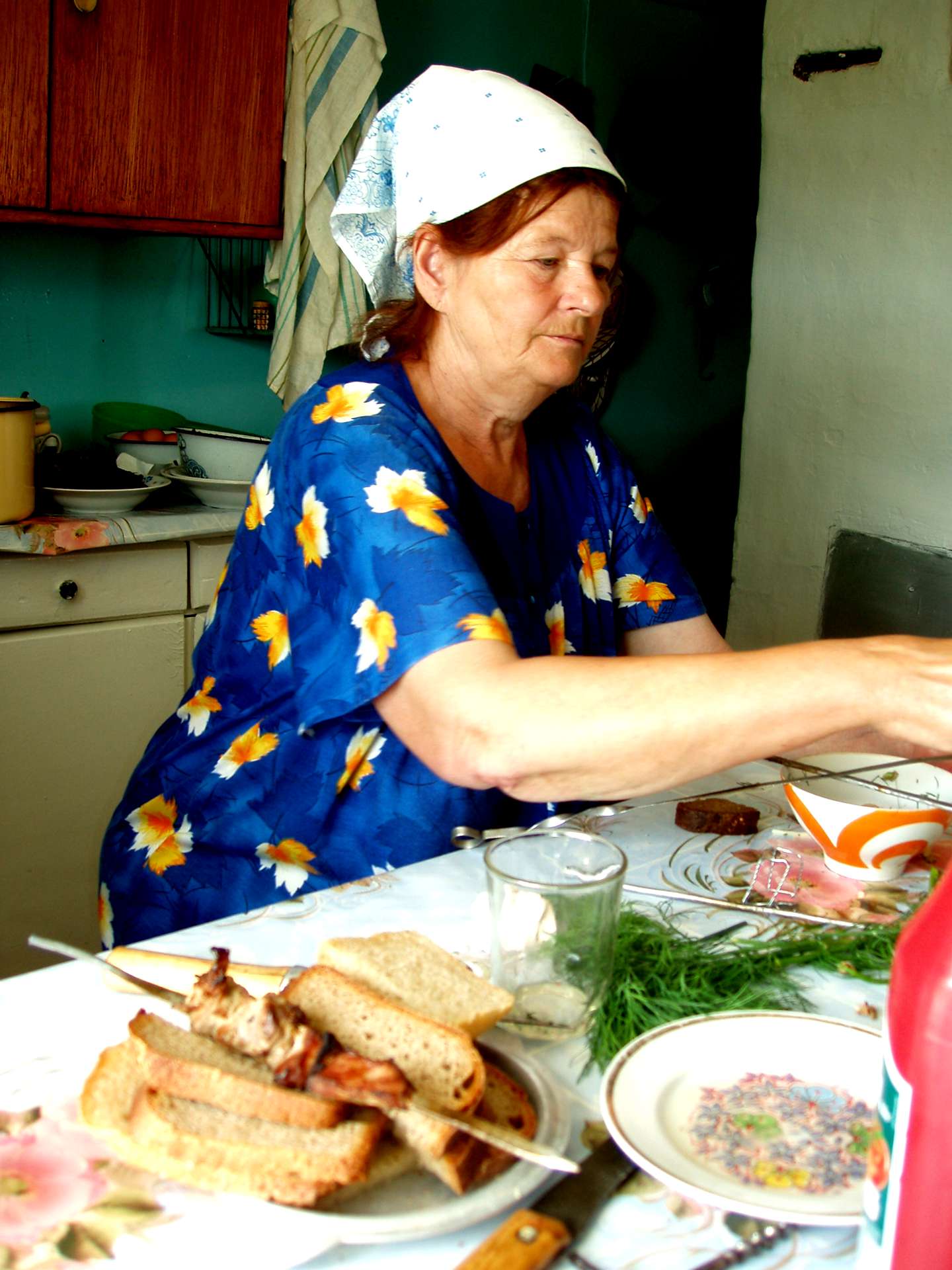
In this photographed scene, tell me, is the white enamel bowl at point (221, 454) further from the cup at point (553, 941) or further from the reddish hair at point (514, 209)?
the cup at point (553, 941)

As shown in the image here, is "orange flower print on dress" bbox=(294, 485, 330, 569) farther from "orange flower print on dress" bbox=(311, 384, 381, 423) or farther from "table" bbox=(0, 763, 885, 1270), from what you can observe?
"table" bbox=(0, 763, 885, 1270)

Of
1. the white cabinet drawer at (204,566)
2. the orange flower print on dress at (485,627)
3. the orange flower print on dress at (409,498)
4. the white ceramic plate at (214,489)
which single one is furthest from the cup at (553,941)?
the white ceramic plate at (214,489)

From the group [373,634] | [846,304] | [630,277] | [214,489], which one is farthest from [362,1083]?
[630,277]

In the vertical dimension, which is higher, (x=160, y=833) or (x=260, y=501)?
(x=260, y=501)

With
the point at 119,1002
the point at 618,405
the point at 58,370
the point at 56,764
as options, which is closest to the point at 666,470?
the point at 618,405

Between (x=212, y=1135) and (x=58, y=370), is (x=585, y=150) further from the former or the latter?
(x=58, y=370)

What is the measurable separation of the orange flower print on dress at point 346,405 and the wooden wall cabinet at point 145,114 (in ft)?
4.37

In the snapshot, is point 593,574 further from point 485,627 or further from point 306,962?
point 306,962

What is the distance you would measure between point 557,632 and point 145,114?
1562mm

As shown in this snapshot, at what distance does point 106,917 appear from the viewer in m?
1.43

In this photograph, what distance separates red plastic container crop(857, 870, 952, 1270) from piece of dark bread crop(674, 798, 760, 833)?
66 cm

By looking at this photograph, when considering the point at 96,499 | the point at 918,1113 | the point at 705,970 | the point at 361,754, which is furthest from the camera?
the point at 96,499

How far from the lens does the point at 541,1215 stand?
2.07ft

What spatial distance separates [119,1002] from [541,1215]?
0.36 m
